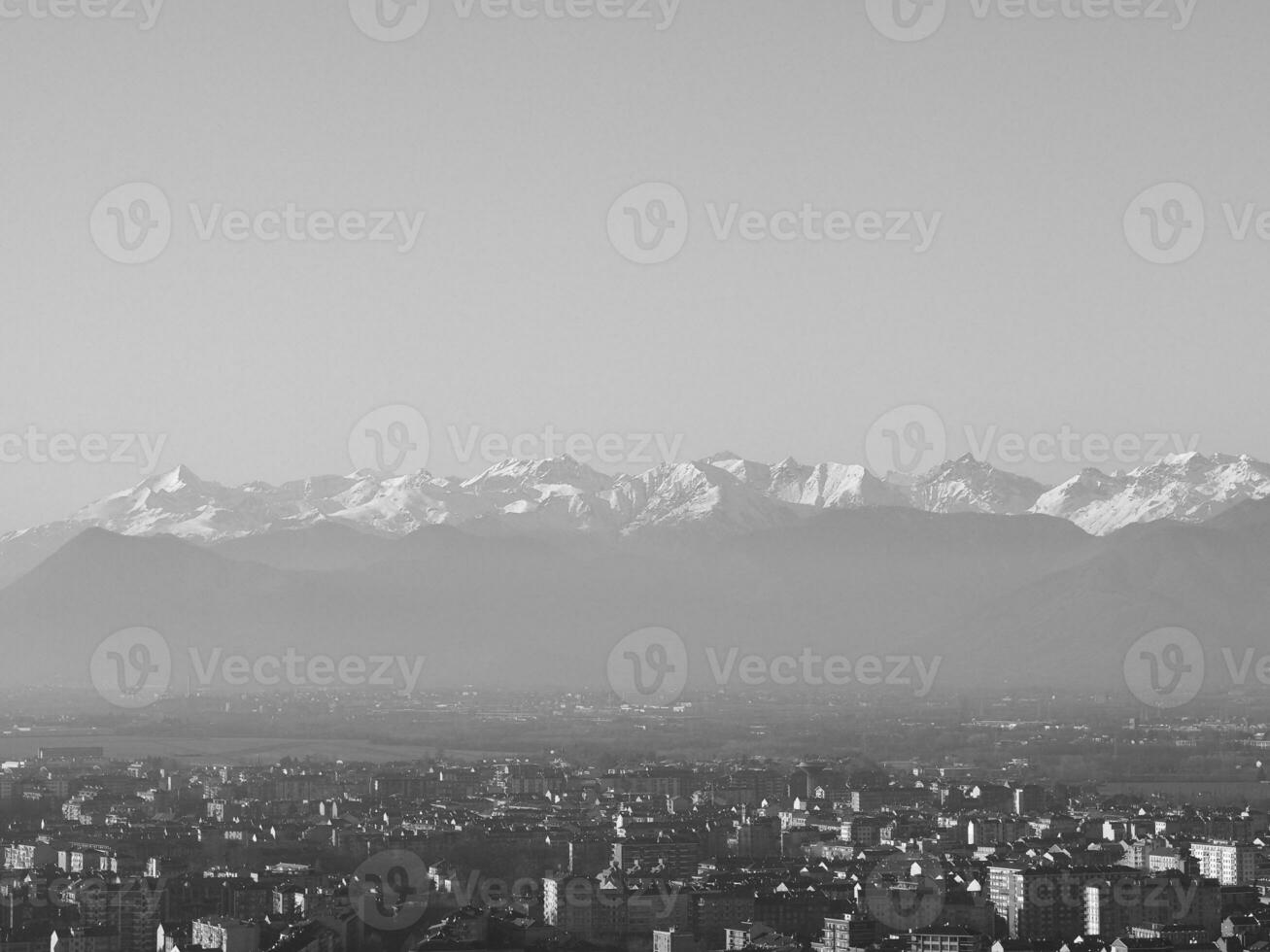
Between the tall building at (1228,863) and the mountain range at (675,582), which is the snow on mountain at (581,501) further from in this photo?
the tall building at (1228,863)

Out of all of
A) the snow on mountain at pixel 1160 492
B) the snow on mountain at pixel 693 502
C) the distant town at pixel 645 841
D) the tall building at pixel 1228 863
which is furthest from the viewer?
the snow on mountain at pixel 1160 492

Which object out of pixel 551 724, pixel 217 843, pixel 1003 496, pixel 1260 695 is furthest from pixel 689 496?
pixel 217 843

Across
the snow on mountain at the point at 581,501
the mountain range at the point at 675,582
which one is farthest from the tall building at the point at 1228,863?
the snow on mountain at the point at 581,501

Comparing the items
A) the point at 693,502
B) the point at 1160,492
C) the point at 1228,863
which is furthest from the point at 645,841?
the point at 1160,492

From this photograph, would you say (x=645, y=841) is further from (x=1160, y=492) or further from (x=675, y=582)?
(x=1160, y=492)

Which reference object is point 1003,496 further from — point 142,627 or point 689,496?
point 142,627
